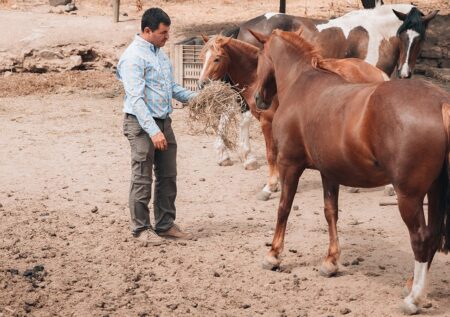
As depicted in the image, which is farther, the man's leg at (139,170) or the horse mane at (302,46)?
the man's leg at (139,170)

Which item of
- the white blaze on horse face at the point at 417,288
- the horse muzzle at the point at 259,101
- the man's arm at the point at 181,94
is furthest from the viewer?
the man's arm at the point at 181,94

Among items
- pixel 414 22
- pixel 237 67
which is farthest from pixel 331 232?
pixel 414 22

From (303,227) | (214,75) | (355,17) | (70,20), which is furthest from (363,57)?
(70,20)

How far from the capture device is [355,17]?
10.9 meters

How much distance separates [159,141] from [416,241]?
2.42 m

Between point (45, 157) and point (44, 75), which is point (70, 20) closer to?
point (44, 75)

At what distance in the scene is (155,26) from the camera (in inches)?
271

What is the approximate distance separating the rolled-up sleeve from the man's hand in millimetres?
32

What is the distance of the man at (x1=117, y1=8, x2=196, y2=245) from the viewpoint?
6.83m

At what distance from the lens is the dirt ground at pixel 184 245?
5.80 meters

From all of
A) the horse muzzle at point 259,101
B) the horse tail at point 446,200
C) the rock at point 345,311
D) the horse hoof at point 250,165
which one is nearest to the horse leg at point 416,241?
the horse tail at point 446,200

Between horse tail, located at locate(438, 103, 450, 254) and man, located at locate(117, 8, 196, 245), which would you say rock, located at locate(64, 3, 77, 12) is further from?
horse tail, located at locate(438, 103, 450, 254)

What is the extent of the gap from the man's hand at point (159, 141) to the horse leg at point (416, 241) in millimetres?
2295

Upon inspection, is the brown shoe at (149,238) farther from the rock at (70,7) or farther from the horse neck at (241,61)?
the rock at (70,7)
